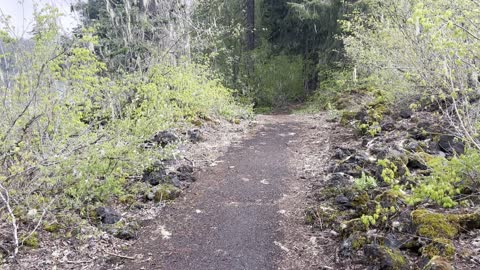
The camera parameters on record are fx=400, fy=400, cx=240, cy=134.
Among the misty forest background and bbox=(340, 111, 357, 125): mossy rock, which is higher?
the misty forest background

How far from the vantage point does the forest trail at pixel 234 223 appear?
3.54m

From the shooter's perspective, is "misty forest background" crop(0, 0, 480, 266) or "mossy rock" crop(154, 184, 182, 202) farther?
"mossy rock" crop(154, 184, 182, 202)

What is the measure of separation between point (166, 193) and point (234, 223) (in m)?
1.15

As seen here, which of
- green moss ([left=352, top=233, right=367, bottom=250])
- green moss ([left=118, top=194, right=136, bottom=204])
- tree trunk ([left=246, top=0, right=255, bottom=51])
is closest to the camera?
green moss ([left=352, top=233, right=367, bottom=250])

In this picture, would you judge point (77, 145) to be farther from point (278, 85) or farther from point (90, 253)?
point (278, 85)

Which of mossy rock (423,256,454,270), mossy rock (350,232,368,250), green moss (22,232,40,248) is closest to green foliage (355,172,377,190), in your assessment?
mossy rock (350,232,368,250)

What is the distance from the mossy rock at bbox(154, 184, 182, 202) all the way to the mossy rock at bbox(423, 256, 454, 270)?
3098 millimetres

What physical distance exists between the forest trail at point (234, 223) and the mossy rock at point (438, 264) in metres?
1.10

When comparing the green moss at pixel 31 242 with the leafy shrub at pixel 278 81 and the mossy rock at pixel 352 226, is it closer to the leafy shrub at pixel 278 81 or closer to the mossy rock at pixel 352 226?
the mossy rock at pixel 352 226

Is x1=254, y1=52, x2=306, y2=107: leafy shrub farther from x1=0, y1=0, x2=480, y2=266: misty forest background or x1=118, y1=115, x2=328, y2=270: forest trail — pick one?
x1=118, y1=115, x2=328, y2=270: forest trail

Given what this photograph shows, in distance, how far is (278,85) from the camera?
55.8 ft

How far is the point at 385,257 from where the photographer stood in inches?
116

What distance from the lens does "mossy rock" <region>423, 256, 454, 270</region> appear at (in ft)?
8.52

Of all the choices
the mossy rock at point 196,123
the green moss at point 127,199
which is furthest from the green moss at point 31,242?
the mossy rock at point 196,123
